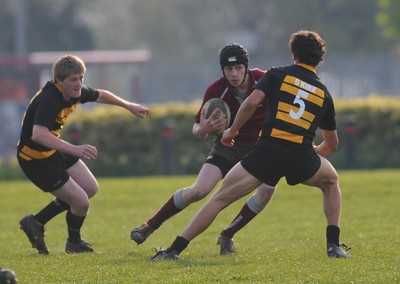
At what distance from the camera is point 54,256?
33.9 ft

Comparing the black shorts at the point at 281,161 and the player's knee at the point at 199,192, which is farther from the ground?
the black shorts at the point at 281,161

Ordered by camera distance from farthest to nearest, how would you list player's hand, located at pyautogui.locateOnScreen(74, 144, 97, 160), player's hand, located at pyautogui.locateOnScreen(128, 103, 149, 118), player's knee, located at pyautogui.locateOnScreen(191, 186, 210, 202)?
player's hand, located at pyautogui.locateOnScreen(128, 103, 149, 118) < player's knee, located at pyautogui.locateOnScreen(191, 186, 210, 202) < player's hand, located at pyautogui.locateOnScreen(74, 144, 97, 160)

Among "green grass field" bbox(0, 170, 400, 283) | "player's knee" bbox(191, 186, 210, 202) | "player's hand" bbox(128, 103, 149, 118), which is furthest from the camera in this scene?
"player's hand" bbox(128, 103, 149, 118)

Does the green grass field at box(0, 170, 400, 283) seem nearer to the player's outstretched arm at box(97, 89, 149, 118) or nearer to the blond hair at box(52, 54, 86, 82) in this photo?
the player's outstretched arm at box(97, 89, 149, 118)

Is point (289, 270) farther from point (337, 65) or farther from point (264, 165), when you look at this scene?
point (337, 65)

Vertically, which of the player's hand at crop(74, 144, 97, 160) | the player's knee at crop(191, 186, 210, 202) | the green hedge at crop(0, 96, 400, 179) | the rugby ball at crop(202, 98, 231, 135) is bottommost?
the green hedge at crop(0, 96, 400, 179)

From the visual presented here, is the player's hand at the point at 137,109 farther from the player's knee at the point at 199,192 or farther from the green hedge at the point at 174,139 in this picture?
the green hedge at the point at 174,139

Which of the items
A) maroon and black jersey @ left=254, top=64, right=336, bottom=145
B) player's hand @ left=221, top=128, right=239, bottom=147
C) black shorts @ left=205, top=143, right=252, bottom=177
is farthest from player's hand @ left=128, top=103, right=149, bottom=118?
maroon and black jersey @ left=254, top=64, right=336, bottom=145

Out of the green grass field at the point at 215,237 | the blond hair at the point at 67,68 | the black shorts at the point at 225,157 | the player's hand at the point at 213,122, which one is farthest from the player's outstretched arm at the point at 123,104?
the green grass field at the point at 215,237

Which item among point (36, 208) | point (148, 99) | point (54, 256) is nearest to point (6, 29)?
point (148, 99)

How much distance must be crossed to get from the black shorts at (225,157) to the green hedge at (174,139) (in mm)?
12121

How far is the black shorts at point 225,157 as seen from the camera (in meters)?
10.1

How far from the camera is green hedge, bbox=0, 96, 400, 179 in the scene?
22672 mm

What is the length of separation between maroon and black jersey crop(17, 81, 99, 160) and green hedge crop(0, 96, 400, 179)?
11935 mm
